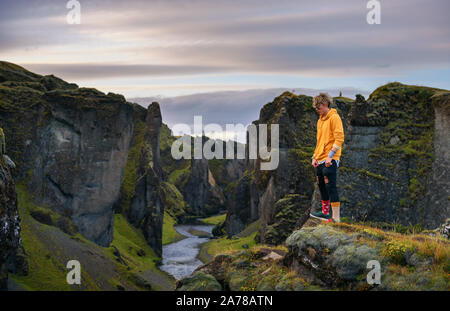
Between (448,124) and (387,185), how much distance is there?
197 inches

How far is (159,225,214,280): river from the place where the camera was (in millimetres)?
88113

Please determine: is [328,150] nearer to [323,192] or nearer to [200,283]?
[323,192]

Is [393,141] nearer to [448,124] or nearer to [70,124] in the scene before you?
[448,124]

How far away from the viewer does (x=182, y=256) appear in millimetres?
104250

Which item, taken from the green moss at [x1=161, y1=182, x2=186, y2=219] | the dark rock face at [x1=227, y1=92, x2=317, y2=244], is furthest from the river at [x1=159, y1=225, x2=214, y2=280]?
the dark rock face at [x1=227, y1=92, x2=317, y2=244]

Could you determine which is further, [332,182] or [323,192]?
[323,192]

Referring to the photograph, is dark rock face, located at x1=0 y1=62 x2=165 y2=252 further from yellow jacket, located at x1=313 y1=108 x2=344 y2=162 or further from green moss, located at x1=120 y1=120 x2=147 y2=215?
yellow jacket, located at x1=313 y1=108 x2=344 y2=162

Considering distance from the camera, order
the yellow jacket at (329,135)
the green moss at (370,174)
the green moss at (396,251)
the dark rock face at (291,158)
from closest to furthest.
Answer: the green moss at (396,251), the yellow jacket at (329,135), the green moss at (370,174), the dark rock face at (291,158)

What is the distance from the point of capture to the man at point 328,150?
56.6 feet

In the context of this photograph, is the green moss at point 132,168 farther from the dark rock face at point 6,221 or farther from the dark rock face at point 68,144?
the dark rock face at point 6,221

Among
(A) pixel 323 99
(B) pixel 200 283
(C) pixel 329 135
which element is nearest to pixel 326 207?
(C) pixel 329 135

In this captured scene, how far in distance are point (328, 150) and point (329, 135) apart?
0.61 metres

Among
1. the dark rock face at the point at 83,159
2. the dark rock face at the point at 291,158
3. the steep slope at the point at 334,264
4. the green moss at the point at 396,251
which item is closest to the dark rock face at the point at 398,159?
the steep slope at the point at 334,264
